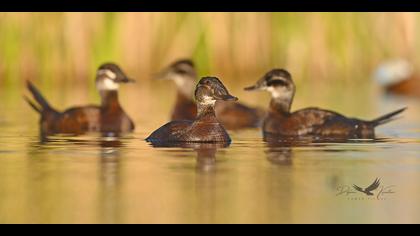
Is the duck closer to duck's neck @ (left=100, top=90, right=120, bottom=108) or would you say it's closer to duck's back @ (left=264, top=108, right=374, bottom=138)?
duck's neck @ (left=100, top=90, right=120, bottom=108)

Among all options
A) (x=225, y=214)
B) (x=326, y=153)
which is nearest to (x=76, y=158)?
(x=326, y=153)

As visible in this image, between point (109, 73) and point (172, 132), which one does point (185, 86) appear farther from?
point (172, 132)

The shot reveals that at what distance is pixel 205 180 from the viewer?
7625 mm

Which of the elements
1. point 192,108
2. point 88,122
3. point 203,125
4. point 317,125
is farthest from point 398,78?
point 203,125

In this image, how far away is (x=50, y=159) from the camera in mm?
9023

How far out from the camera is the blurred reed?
16797 mm

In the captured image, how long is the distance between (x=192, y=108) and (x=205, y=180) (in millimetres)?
6577

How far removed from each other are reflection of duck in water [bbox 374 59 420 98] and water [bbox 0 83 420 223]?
6911mm

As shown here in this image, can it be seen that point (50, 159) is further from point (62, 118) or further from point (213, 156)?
point (62, 118)
